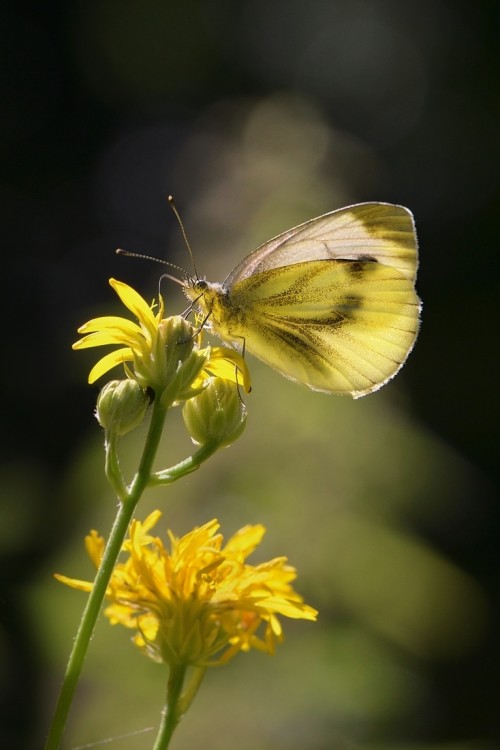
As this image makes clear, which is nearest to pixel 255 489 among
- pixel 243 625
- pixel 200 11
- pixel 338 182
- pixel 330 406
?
pixel 330 406

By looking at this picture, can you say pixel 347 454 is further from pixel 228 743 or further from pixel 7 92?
pixel 7 92

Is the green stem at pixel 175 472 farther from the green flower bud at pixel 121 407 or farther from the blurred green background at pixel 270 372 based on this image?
the blurred green background at pixel 270 372

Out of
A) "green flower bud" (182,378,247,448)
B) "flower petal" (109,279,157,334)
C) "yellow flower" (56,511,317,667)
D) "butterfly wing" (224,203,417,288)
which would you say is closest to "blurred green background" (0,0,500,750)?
"butterfly wing" (224,203,417,288)

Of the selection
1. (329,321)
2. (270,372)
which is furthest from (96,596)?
(270,372)

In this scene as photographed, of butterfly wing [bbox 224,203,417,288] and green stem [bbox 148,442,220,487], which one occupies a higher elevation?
butterfly wing [bbox 224,203,417,288]

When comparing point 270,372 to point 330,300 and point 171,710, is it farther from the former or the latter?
point 171,710

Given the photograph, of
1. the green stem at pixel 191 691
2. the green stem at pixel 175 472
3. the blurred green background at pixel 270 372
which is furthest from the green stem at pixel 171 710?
the blurred green background at pixel 270 372

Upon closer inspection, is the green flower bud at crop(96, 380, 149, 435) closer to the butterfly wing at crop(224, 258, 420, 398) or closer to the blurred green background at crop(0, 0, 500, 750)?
the butterfly wing at crop(224, 258, 420, 398)

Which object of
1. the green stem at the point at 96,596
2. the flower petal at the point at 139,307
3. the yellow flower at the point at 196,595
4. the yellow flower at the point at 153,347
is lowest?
the yellow flower at the point at 196,595
